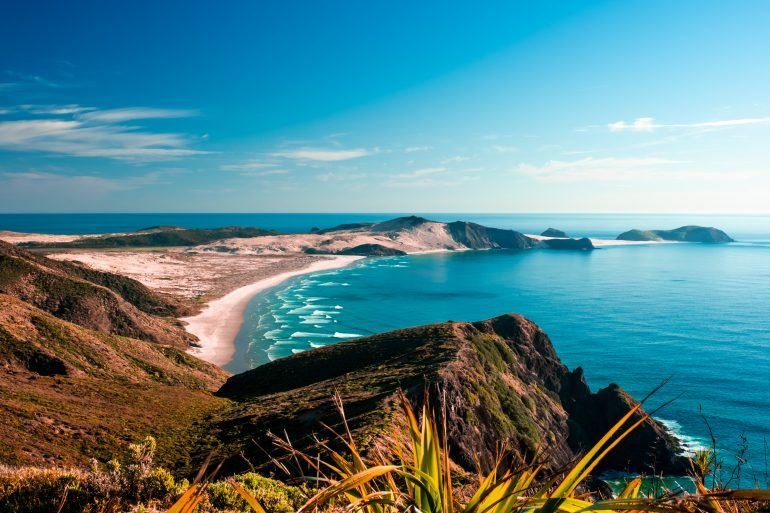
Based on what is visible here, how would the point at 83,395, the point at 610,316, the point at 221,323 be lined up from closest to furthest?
1. the point at 83,395
2. the point at 221,323
3. the point at 610,316

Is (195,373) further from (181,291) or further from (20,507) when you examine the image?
(181,291)

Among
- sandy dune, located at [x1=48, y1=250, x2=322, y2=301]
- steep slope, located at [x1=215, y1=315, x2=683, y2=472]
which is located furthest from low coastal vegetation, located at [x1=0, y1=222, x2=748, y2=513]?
sandy dune, located at [x1=48, y1=250, x2=322, y2=301]

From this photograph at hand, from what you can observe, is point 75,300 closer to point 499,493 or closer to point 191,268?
point 499,493

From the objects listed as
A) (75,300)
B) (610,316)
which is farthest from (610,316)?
(75,300)

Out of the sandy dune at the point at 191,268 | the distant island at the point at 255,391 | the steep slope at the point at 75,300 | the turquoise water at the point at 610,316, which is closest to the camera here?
the distant island at the point at 255,391

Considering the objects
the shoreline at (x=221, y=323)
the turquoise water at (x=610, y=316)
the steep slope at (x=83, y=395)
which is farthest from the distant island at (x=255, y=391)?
the shoreline at (x=221, y=323)

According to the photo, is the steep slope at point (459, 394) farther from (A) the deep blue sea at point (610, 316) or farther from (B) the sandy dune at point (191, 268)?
(B) the sandy dune at point (191, 268)
